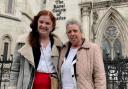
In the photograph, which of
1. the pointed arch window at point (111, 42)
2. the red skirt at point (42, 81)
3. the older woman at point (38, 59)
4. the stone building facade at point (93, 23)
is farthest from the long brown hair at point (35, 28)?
the pointed arch window at point (111, 42)

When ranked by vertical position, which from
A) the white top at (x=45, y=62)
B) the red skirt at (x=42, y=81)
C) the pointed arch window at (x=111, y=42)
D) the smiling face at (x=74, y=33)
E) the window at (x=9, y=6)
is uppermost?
the window at (x=9, y=6)

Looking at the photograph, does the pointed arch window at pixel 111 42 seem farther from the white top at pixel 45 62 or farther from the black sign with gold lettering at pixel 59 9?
the white top at pixel 45 62

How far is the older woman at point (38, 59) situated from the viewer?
2.82 m

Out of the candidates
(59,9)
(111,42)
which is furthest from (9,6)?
(111,42)

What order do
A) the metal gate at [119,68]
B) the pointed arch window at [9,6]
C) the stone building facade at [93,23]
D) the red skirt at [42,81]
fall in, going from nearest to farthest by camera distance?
the red skirt at [42,81]
the metal gate at [119,68]
the stone building facade at [93,23]
the pointed arch window at [9,6]

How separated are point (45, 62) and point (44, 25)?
1.25 ft

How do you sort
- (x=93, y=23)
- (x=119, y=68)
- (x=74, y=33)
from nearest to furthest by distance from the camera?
1. (x=74, y=33)
2. (x=119, y=68)
3. (x=93, y=23)

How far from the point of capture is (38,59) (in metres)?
2.90

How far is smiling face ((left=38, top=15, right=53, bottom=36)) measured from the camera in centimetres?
289

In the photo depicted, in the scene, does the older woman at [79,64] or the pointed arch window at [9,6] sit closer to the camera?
the older woman at [79,64]

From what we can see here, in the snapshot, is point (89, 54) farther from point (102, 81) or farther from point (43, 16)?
point (43, 16)

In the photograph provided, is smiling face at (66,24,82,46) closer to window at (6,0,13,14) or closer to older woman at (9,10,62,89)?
older woman at (9,10,62,89)

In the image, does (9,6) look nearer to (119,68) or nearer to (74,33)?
(119,68)

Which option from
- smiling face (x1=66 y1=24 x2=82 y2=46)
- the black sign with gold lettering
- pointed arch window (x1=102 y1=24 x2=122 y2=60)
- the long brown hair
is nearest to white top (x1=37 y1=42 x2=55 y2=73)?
the long brown hair
